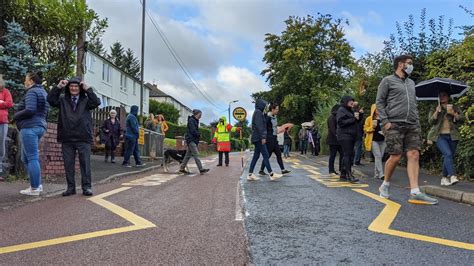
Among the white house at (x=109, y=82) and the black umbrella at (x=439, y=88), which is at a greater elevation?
the white house at (x=109, y=82)

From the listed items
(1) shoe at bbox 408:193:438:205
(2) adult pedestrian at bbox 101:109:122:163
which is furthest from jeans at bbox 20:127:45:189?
(2) adult pedestrian at bbox 101:109:122:163

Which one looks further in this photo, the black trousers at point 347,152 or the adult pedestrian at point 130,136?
the adult pedestrian at point 130,136

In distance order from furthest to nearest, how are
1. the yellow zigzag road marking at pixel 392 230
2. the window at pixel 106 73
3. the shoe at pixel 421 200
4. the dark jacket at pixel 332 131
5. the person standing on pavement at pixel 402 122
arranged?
the window at pixel 106 73
the dark jacket at pixel 332 131
the person standing on pavement at pixel 402 122
the shoe at pixel 421 200
the yellow zigzag road marking at pixel 392 230

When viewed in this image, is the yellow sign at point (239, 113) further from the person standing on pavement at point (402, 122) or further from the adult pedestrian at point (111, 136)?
the person standing on pavement at point (402, 122)

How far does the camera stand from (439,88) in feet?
29.2

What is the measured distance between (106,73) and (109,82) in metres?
1.04

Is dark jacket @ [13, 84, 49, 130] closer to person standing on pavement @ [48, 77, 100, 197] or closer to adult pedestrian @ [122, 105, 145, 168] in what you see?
person standing on pavement @ [48, 77, 100, 197]

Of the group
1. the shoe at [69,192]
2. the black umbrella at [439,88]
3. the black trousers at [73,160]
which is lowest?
the shoe at [69,192]

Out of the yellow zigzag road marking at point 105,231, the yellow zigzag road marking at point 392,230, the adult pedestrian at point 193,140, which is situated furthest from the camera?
the adult pedestrian at point 193,140

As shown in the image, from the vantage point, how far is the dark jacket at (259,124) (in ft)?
34.7

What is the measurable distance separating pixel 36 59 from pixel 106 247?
881 centimetres

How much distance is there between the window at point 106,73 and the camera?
143 ft

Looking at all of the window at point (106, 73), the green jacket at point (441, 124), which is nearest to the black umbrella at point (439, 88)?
the green jacket at point (441, 124)

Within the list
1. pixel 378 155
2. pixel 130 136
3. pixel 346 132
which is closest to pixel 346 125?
pixel 346 132
